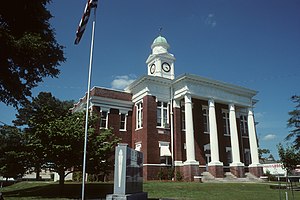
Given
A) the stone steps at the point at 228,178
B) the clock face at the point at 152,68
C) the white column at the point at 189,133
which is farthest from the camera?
the clock face at the point at 152,68

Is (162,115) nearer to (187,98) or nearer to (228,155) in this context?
(187,98)

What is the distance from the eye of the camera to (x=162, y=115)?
29.7 m

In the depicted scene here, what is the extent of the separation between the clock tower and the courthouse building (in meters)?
4.86

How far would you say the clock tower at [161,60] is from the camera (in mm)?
35438

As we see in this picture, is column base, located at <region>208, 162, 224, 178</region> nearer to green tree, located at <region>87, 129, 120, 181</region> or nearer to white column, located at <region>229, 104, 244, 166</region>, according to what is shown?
white column, located at <region>229, 104, 244, 166</region>

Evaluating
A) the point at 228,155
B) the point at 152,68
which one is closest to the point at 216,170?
the point at 228,155

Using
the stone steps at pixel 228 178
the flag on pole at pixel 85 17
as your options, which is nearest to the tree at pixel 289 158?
the stone steps at pixel 228 178

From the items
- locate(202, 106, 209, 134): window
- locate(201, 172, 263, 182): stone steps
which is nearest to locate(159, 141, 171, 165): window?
locate(201, 172, 263, 182): stone steps

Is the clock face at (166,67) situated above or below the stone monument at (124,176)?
above

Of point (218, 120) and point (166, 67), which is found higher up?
point (166, 67)

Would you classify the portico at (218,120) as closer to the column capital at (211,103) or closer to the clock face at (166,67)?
the column capital at (211,103)

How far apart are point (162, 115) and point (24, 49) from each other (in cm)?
1706

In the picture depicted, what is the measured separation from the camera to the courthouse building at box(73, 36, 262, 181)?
2784 cm

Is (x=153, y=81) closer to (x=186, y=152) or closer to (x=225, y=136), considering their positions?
(x=186, y=152)
